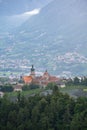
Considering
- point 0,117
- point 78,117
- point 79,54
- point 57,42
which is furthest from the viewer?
point 57,42

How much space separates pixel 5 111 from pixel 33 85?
20.3 metres

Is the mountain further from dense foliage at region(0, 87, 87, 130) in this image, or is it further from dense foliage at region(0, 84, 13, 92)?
dense foliage at region(0, 87, 87, 130)

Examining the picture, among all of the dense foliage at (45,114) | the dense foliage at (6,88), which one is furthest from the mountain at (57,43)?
the dense foliage at (45,114)

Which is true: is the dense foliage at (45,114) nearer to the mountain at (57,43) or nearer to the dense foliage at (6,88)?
the dense foliage at (6,88)

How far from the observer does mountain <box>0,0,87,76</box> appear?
132 meters

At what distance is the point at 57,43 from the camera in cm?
15838

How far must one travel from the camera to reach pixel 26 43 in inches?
6540

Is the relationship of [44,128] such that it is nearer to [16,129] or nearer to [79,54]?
[16,129]

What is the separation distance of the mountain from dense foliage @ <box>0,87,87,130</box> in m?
81.6

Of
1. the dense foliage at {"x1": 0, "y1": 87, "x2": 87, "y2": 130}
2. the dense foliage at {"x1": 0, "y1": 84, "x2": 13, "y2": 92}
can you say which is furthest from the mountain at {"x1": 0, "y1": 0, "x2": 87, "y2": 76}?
the dense foliage at {"x1": 0, "y1": 87, "x2": 87, "y2": 130}

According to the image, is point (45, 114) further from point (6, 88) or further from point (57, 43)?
point (57, 43)

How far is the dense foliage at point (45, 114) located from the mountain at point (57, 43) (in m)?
81.6

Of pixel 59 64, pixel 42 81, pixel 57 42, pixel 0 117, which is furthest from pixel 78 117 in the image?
pixel 57 42

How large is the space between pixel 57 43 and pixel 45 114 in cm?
12388
